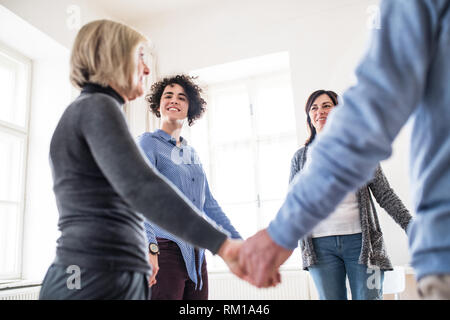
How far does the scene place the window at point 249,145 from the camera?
3.98 m

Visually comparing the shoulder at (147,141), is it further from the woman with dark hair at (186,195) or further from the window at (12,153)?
the window at (12,153)

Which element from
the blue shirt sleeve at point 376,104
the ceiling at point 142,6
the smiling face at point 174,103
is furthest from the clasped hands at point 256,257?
the ceiling at point 142,6

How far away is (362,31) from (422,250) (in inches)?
134

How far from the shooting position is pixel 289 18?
12.3ft

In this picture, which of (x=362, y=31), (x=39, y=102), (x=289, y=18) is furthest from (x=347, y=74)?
(x=39, y=102)

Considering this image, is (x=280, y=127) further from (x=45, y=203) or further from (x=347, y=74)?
(x=45, y=203)

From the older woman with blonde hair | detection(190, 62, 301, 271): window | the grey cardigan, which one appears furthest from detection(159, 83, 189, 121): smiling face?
detection(190, 62, 301, 271): window

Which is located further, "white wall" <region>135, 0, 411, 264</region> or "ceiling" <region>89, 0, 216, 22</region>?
"ceiling" <region>89, 0, 216, 22</region>

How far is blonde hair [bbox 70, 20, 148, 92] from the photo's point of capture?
34.0 inches

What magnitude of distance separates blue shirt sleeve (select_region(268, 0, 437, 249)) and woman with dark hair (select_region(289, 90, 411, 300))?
3.50 feet

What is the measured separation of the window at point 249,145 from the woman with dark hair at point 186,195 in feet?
6.88

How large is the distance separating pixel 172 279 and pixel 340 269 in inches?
28.8

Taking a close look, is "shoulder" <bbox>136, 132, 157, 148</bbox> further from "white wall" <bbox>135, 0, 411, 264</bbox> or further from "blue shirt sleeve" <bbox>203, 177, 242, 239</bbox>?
"white wall" <bbox>135, 0, 411, 264</bbox>

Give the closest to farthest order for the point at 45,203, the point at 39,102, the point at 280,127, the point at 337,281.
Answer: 1. the point at 337,281
2. the point at 45,203
3. the point at 39,102
4. the point at 280,127
